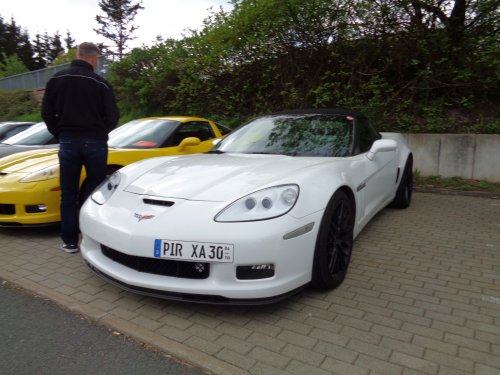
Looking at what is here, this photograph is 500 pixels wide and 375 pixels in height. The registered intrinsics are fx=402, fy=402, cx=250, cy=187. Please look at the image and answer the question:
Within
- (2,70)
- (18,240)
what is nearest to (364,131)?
(18,240)

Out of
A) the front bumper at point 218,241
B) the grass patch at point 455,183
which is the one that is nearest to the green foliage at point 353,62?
the grass patch at point 455,183

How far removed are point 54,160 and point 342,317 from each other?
3.57m

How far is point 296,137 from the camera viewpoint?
3.84 m

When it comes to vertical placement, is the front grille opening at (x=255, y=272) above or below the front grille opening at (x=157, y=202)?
below

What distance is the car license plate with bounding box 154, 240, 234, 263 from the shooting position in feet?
7.73

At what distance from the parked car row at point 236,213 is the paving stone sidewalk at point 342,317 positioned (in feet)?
0.60

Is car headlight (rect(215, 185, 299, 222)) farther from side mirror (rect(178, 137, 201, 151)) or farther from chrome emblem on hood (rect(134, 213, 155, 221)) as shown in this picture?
side mirror (rect(178, 137, 201, 151))

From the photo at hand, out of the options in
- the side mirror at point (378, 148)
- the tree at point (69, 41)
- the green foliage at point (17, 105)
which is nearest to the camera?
the side mirror at point (378, 148)

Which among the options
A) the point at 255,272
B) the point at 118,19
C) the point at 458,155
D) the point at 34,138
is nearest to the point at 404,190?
the point at 458,155

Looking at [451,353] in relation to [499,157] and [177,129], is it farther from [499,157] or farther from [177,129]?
[499,157]

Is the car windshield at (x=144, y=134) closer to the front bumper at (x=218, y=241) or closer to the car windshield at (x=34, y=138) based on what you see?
the car windshield at (x=34, y=138)

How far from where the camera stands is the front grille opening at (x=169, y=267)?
2463mm

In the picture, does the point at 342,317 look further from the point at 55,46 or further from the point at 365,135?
the point at 55,46

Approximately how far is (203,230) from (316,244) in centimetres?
76
